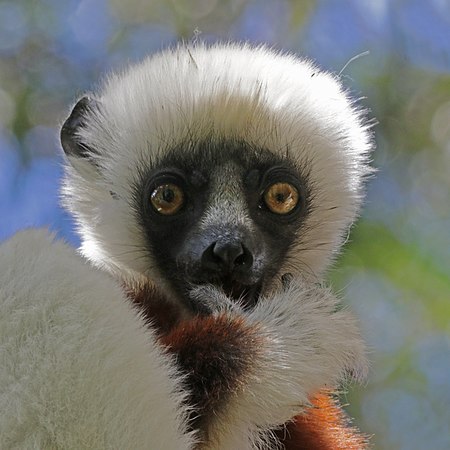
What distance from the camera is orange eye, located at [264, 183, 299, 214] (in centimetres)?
331

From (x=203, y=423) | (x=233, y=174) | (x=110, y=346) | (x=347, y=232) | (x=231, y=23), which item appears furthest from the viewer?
(x=231, y=23)

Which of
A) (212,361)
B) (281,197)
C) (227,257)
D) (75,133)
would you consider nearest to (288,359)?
(212,361)

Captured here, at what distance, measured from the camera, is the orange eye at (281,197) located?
10.9 feet

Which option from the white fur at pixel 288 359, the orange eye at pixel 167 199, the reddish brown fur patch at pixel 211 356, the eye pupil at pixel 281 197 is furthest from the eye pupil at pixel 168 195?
the reddish brown fur patch at pixel 211 356

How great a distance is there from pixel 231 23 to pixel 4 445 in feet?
14.7

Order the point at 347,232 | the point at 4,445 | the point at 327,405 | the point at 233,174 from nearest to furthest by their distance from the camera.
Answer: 1. the point at 4,445
2. the point at 327,405
3. the point at 233,174
4. the point at 347,232

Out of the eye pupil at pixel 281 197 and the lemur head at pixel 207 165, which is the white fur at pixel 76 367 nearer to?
the lemur head at pixel 207 165

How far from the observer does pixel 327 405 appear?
3.06 metres

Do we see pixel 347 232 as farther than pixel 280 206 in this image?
Yes

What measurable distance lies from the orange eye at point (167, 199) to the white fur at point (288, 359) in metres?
0.53

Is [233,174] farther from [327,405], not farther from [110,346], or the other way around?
[110,346]

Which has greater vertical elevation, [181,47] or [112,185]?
[181,47]

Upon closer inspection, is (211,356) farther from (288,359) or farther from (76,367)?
(76,367)

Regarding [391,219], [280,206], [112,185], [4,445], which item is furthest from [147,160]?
[391,219]
